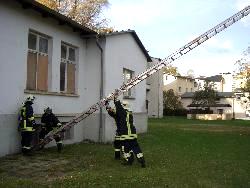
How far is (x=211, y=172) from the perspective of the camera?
10.5 metres

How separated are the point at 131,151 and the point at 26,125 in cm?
346

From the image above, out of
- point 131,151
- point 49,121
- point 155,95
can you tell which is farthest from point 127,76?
point 155,95

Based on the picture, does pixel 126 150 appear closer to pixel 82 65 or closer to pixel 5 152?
pixel 5 152

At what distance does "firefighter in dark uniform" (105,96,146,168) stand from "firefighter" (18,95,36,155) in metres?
2.83

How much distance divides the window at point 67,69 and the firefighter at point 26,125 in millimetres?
3720

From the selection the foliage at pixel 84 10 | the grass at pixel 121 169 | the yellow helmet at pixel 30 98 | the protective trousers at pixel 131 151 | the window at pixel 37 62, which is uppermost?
the foliage at pixel 84 10

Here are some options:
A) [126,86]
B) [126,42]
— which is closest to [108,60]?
[126,42]

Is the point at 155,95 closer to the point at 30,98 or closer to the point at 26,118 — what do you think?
the point at 30,98

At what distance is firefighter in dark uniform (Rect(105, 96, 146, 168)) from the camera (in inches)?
432

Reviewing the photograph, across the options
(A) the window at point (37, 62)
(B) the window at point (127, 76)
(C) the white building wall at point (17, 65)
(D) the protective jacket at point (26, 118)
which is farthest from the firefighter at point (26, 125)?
(B) the window at point (127, 76)

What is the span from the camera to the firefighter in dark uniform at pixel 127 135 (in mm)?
10984

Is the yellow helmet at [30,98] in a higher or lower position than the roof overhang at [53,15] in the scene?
lower

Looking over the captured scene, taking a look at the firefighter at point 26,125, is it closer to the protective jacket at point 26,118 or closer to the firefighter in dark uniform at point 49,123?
the protective jacket at point 26,118

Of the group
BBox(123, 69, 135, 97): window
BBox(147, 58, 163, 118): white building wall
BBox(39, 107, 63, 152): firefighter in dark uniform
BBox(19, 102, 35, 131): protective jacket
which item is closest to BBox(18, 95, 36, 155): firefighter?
BBox(19, 102, 35, 131): protective jacket
